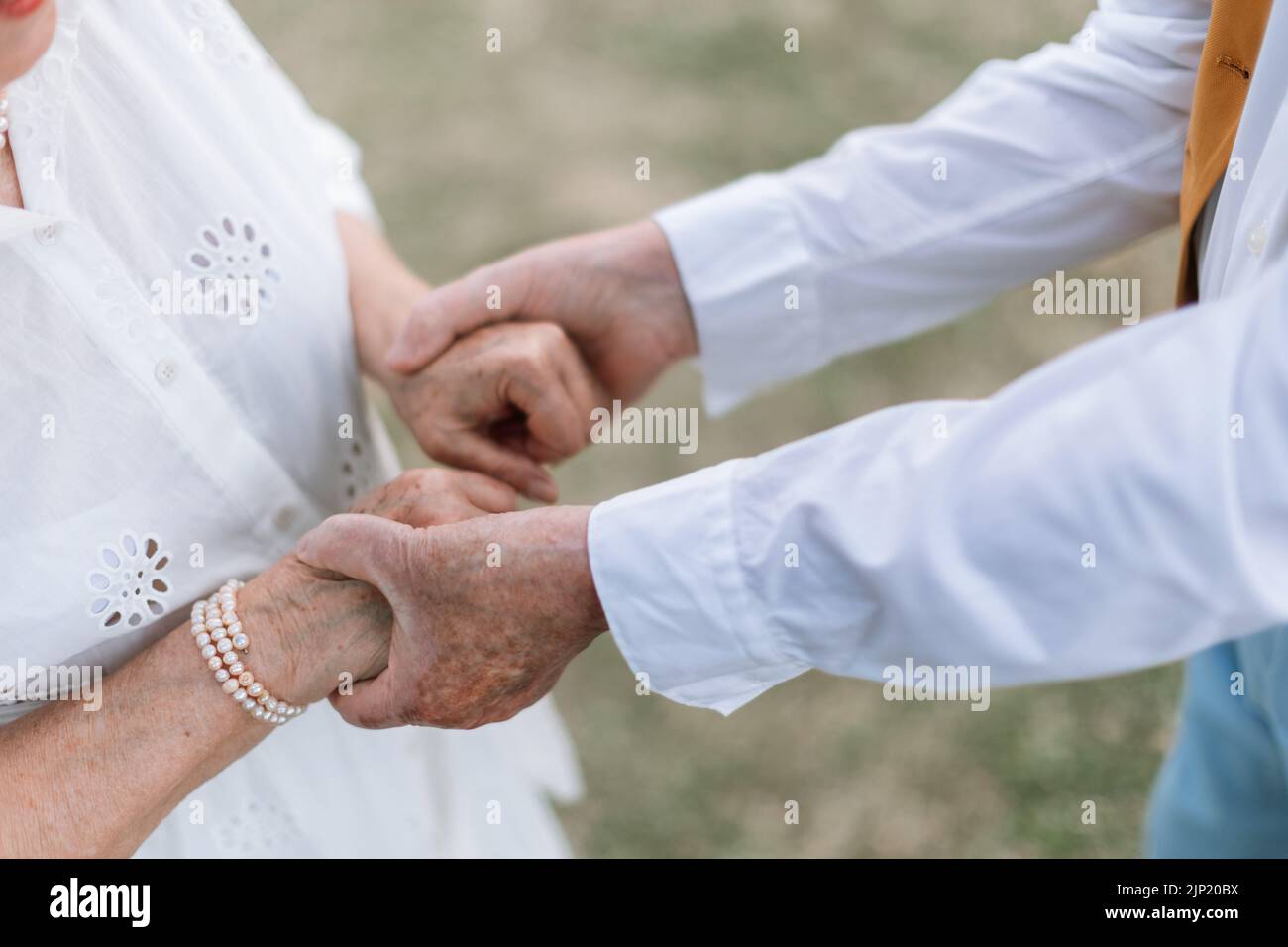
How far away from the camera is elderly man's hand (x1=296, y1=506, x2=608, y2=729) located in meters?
1.00

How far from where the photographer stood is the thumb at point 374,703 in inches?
42.0

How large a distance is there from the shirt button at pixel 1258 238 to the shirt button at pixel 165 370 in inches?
36.1

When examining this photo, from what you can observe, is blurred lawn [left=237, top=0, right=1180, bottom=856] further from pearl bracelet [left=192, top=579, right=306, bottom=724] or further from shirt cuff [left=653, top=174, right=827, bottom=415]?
pearl bracelet [left=192, top=579, right=306, bottom=724]

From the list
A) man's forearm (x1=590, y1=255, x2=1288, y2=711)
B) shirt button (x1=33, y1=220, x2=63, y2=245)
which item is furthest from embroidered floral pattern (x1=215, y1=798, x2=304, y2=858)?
shirt button (x1=33, y1=220, x2=63, y2=245)

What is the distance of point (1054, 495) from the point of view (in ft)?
2.68

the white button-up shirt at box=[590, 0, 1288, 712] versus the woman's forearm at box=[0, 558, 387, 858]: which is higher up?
the white button-up shirt at box=[590, 0, 1288, 712]

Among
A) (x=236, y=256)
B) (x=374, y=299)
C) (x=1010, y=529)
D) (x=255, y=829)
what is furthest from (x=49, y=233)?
(x=1010, y=529)

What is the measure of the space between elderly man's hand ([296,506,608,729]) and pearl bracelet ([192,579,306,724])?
87 millimetres

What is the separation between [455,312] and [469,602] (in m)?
0.39

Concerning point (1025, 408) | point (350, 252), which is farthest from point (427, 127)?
point (1025, 408)

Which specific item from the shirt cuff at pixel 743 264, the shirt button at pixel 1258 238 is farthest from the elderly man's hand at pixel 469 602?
the shirt button at pixel 1258 238

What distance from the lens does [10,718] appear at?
102 cm
